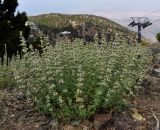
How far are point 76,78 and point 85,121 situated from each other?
24.7 inches

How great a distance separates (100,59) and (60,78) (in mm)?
680

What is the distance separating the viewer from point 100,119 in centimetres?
760

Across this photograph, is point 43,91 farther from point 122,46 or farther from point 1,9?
point 1,9

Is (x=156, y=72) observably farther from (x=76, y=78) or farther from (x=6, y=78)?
(x=76, y=78)

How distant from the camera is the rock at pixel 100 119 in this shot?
7539 millimetres

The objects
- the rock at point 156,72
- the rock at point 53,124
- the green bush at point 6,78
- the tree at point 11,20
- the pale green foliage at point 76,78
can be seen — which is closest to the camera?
the pale green foliage at point 76,78

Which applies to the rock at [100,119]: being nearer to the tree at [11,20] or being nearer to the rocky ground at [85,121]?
the rocky ground at [85,121]

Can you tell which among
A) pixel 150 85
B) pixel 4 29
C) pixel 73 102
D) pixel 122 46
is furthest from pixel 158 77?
pixel 4 29

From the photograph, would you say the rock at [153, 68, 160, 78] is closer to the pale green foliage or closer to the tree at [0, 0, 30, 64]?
the pale green foliage

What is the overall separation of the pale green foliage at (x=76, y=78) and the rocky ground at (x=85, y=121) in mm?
156

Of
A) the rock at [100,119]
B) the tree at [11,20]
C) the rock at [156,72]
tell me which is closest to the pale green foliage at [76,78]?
the rock at [100,119]

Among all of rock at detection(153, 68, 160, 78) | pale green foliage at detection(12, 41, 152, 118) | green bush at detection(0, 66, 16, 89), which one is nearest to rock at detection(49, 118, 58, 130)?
pale green foliage at detection(12, 41, 152, 118)

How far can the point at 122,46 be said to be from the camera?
26.6 feet

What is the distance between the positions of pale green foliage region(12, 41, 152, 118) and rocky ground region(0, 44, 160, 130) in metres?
0.16
